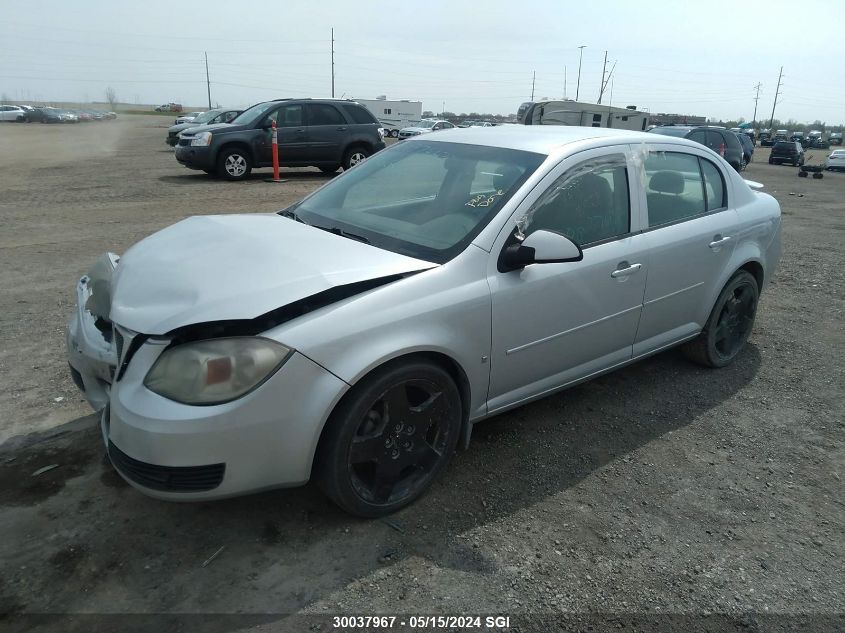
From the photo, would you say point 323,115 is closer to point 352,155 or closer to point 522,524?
point 352,155

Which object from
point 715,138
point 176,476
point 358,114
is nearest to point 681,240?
point 176,476

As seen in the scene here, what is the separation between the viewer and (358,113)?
1441 centimetres

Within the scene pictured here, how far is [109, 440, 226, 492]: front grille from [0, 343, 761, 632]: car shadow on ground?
1.18 ft

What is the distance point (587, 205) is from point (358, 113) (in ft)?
39.4

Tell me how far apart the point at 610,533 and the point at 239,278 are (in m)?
1.91

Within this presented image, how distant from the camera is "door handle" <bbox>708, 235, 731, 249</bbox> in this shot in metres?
3.99

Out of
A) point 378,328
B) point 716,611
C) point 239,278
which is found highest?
point 239,278

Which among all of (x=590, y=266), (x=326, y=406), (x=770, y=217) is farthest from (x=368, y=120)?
(x=326, y=406)

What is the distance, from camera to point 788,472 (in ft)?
10.7

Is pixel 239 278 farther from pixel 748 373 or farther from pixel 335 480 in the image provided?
pixel 748 373

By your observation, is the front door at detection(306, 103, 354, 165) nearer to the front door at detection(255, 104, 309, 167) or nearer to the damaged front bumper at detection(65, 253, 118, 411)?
the front door at detection(255, 104, 309, 167)

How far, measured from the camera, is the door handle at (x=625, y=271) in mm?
3381

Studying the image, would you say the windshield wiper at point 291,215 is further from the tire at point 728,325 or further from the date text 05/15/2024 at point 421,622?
the tire at point 728,325

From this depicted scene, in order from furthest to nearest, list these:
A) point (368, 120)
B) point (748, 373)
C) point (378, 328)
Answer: point (368, 120) → point (748, 373) → point (378, 328)
